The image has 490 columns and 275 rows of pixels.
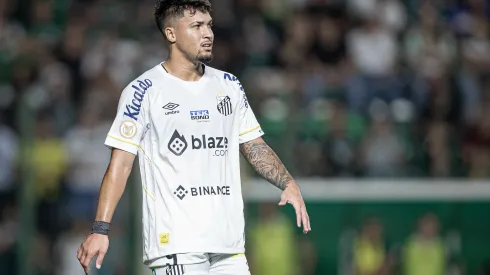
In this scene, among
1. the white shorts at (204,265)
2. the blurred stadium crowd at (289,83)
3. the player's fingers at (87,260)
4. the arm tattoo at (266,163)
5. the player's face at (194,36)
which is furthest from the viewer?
the blurred stadium crowd at (289,83)

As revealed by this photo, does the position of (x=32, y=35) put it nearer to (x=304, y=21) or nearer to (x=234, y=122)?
(x=304, y=21)

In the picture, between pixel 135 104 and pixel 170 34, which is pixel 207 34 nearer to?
pixel 170 34

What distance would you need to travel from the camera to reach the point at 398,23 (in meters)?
17.2

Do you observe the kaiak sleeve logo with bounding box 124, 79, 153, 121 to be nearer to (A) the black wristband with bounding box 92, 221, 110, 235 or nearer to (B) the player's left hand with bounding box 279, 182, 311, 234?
(A) the black wristband with bounding box 92, 221, 110, 235

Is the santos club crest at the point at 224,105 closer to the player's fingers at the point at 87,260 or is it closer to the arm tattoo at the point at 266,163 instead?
the arm tattoo at the point at 266,163

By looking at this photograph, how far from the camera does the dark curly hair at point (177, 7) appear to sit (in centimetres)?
696

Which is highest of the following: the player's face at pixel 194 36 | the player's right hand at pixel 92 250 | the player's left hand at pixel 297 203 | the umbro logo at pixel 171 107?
the player's face at pixel 194 36

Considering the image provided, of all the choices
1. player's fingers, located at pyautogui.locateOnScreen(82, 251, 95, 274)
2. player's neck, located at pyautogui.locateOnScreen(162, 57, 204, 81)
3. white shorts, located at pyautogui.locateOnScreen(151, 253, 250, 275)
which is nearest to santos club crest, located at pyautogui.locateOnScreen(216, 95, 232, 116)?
player's neck, located at pyautogui.locateOnScreen(162, 57, 204, 81)

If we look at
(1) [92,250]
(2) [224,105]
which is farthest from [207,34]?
(1) [92,250]

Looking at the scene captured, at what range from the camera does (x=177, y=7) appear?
6965 millimetres

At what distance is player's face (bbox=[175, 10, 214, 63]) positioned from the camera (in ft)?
22.7

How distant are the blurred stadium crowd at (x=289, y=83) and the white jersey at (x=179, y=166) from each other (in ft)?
25.0

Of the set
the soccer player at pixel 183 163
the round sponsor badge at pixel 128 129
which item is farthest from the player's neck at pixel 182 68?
the round sponsor badge at pixel 128 129

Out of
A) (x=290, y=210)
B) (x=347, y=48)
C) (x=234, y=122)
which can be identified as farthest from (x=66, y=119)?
(x=234, y=122)
